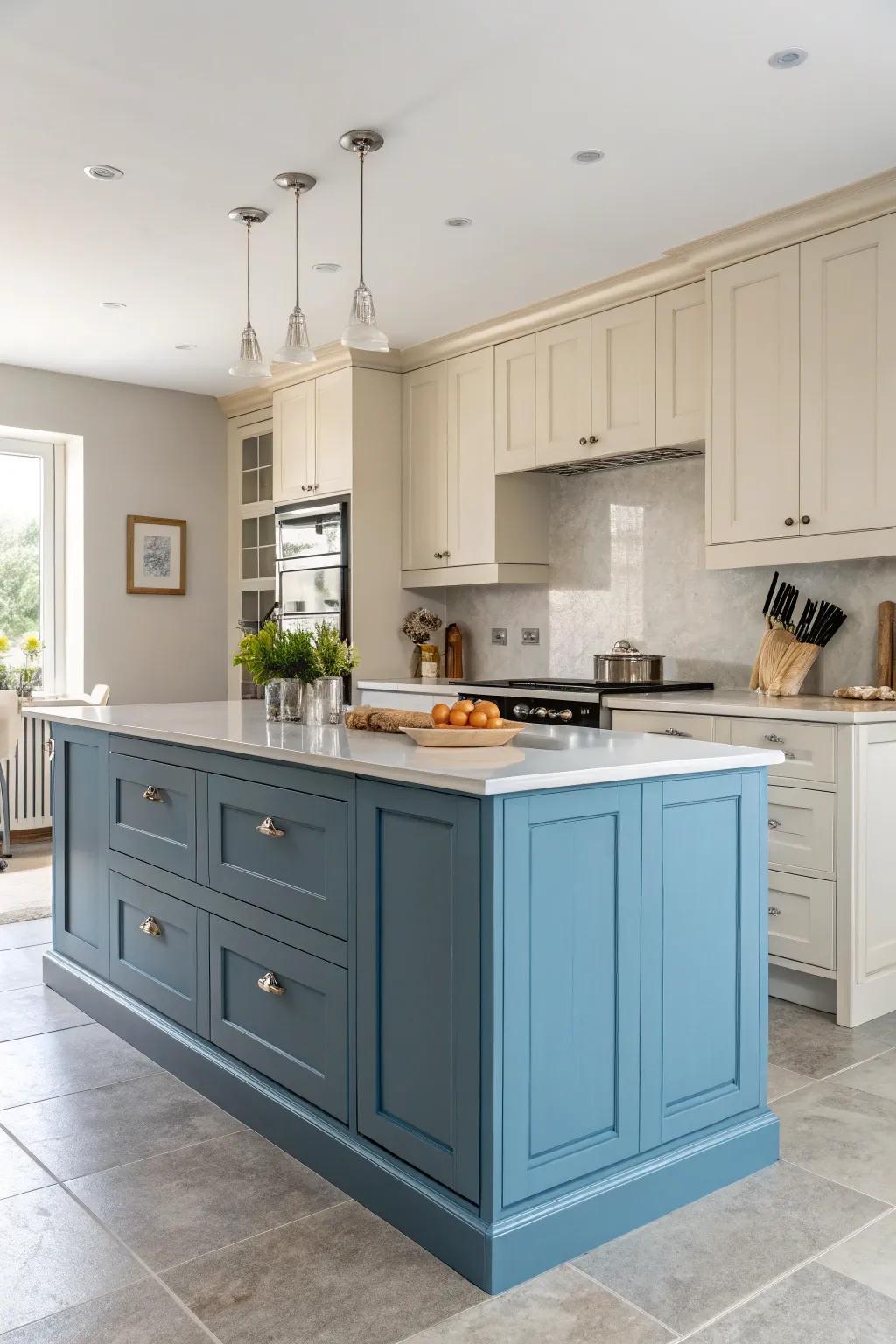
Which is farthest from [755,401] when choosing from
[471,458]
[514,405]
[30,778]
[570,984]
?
[30,778]

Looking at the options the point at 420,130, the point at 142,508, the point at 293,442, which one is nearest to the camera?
the point at 420,130

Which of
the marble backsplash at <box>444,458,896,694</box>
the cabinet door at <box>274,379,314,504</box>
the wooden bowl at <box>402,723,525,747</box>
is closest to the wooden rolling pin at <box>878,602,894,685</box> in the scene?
the marble backsplash at <box>444,458,896,694</box>

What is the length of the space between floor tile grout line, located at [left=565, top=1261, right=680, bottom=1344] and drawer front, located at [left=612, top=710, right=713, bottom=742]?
1.80m

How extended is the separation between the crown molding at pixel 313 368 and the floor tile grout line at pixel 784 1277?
388cm

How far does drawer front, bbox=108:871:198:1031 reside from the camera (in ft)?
9.04

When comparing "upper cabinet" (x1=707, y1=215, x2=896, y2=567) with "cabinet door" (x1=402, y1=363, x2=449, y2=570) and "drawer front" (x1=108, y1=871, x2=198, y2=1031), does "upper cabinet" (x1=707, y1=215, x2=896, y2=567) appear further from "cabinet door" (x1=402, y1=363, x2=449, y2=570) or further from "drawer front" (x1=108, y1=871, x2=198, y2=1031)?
"drawer front" (x1=108, y1=871, x2=198, y2=1031)

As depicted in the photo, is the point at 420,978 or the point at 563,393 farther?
the point at 563,393

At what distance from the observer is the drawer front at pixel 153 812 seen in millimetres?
2756

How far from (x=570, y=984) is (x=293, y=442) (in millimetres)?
4364

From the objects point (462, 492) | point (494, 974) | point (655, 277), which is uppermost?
point (655, 277)

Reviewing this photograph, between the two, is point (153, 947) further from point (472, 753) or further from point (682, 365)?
point (682, 365)

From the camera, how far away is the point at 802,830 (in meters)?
3.25

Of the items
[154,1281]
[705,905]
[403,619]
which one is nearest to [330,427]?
[403,619]

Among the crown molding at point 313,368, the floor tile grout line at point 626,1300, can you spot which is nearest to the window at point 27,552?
the crown molding at point 313,368
